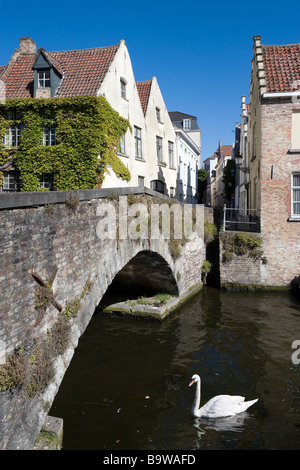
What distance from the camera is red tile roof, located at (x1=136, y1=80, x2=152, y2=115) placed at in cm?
2147

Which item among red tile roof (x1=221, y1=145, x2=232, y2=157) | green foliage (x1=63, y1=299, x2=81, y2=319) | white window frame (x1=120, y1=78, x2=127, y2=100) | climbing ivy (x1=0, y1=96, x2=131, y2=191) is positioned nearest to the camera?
green foliage (x1=63, y1=299, x2=81, y2=319)

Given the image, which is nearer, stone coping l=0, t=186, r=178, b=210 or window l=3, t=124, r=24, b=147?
stone coping l=0, t=186, r=178, b=210

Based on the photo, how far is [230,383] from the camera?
26.6 ft

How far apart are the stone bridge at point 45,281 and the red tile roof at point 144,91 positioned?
1413 cm

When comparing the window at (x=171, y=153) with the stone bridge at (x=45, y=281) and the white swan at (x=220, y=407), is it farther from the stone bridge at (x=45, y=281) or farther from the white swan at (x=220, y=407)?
the white swan at (x=220, y=407)

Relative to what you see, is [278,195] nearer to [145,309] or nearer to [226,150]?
[145,309]

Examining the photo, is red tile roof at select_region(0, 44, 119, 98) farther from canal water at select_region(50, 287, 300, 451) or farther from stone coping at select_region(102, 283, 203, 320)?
canal water at select_region(50, 287, 300, 451)

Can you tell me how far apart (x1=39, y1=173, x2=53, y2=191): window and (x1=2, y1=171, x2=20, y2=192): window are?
1.15m

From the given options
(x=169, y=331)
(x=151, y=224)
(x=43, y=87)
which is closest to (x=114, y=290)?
(x=169, y=331)

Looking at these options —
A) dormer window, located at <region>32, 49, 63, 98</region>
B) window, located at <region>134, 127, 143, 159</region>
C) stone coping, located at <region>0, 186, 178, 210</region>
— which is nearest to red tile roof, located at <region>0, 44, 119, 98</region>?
dormer window, located at <region>32, 49, 63, 98</region>

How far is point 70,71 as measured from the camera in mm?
16812

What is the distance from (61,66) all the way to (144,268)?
1116 centimetres

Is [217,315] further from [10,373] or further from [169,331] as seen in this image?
[10,373]

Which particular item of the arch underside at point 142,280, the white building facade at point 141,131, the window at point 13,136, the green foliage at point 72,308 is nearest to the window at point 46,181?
the window at point 13,136
